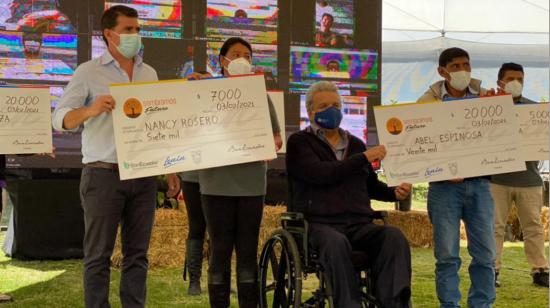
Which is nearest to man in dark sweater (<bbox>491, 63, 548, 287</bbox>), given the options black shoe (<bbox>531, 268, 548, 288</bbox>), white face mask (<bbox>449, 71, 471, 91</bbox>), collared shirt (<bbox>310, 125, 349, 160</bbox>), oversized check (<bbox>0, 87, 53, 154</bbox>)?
black shoe (<bbox>531, 268, 548, 288</bbox>)

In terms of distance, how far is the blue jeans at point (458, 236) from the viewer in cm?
392

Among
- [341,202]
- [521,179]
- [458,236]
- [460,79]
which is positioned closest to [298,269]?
[341,202]

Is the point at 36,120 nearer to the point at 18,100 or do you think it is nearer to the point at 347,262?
the point at 18,100

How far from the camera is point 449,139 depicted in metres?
3.92

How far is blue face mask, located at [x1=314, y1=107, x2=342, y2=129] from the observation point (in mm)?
3703

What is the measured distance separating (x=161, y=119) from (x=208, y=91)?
0.28 metres

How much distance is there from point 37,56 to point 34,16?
1.08 feet

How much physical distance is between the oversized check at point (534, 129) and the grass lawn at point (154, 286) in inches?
39.2

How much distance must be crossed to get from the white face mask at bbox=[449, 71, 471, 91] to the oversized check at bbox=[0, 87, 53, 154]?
2.53 meters

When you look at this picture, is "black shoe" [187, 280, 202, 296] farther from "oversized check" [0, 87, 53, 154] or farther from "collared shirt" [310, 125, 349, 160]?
"collared shirt" [310, 125, 349, 160]

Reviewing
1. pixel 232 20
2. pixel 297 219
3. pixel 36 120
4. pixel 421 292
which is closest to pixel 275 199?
pixel 232 20

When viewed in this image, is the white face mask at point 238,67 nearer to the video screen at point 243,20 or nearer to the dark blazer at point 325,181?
the dark blazer at point 325,181

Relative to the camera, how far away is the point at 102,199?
10.9 feet

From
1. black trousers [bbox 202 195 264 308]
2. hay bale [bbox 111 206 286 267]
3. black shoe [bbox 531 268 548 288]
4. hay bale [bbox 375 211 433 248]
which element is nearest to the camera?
black trousers [bbox 202 195 264 308]
